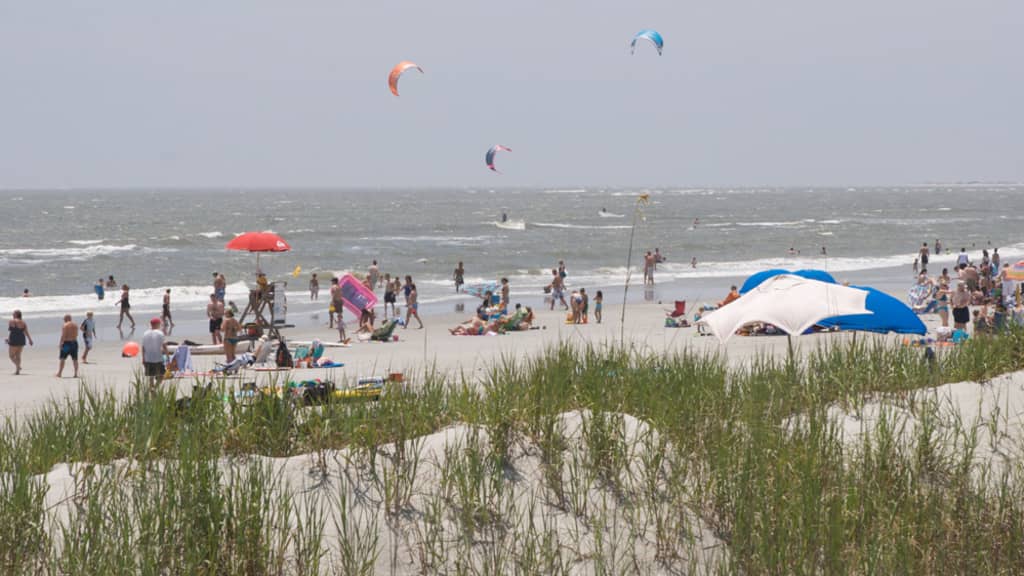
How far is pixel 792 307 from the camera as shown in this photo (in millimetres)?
8148

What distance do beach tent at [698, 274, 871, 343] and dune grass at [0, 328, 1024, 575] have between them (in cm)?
193

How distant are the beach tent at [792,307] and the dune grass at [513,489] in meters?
1.93

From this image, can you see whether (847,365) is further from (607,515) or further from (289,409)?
(289,409)

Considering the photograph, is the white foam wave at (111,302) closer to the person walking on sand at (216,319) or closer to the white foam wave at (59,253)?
the person walking on sand at (216,319)

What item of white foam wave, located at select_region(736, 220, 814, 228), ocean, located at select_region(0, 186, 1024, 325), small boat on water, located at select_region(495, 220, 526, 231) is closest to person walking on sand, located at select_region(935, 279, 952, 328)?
ocean, located at select_region(0, 186, 1024, 325)

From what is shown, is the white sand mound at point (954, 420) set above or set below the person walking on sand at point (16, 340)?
above

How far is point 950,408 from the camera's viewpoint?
6219 mm

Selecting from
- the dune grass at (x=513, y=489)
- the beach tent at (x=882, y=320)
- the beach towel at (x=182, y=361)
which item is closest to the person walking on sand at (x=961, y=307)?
the beach tent at (x=882, y=320)

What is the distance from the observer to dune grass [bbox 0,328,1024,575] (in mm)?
4480

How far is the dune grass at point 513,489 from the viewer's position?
14.7 feet

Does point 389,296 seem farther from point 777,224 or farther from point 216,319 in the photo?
point 777,224

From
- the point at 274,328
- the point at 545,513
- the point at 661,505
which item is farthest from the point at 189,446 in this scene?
the point at 274,328

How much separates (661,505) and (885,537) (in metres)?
1.05

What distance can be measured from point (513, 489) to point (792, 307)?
3.81 metres
